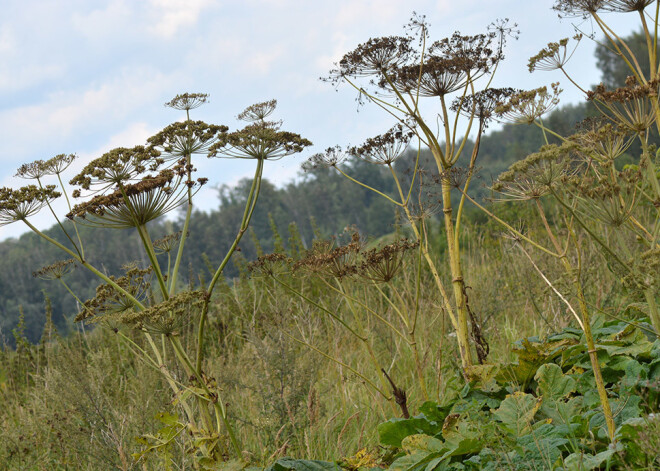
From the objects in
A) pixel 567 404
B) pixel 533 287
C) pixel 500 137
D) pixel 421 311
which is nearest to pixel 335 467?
pixel 567 404

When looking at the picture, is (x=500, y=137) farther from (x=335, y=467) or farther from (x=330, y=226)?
(x=335, y=467)

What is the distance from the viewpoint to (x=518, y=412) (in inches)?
107

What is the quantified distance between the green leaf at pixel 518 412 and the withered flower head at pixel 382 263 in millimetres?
828

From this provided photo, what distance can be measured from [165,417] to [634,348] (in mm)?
2272

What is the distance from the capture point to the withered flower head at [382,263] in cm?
306

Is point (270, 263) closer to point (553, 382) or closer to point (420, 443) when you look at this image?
point (420, 443)

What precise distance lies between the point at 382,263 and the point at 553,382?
3.36 ft

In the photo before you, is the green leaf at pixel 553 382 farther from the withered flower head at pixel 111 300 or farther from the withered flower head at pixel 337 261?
the withered flower head at pixel 111 300

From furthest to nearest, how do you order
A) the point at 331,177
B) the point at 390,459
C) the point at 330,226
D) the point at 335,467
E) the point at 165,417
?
1. the point at 331,177
2. the point at 330,226
3. the point at 390,459
4. the point at 335,467
5. the point at 165,417

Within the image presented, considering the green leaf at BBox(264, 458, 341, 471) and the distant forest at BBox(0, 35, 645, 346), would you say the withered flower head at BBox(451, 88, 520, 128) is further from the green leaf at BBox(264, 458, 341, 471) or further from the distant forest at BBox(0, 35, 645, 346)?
the distant forest at BBox(0, 35, 645, 346)

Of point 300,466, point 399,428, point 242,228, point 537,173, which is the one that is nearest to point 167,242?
point 242,228

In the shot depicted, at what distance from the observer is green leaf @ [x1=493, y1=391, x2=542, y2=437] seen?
2.62m

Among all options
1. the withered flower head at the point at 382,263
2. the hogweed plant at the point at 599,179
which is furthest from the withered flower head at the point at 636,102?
the withered flower head at the point at 382,263

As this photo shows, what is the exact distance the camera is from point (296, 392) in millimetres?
3771
